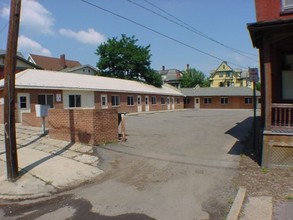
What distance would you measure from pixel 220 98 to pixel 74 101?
34.3m

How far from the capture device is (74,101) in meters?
27.8

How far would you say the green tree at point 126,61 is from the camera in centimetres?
5291

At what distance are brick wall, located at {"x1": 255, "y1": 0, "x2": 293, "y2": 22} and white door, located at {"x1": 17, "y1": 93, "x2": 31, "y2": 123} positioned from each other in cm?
1806

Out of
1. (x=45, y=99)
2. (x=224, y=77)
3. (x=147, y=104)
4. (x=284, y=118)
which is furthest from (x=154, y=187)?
(x=224, y=77)

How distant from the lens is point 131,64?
53500mm

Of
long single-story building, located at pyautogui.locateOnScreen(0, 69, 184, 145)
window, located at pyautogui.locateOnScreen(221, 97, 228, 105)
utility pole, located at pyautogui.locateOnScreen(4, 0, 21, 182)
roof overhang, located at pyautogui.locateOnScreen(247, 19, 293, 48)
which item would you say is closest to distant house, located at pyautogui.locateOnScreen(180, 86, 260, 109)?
window, located at pyautogui.locateOnScreen(221, 97, 228, 105)

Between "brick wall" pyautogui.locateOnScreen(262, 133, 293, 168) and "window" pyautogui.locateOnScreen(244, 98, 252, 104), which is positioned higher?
"window" pyautogui.locateOnScreen(244, 98, 252, 104)

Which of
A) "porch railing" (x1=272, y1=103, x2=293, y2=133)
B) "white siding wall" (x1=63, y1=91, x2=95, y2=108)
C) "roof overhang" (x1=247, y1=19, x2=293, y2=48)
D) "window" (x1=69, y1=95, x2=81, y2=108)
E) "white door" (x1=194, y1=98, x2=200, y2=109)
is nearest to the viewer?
"roof overhang" (x1=247, y1=19, x2=293, y2=48)

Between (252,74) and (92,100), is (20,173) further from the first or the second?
(92,100)

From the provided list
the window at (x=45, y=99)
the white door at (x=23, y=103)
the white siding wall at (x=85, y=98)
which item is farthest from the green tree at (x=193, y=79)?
the white door at (x=23, y=103)

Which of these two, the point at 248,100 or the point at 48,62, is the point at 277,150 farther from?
the point at 48,62

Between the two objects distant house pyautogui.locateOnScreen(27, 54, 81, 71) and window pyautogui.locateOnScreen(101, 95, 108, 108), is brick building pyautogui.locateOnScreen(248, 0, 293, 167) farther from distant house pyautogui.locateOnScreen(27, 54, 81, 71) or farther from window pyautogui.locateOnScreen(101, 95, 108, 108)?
distant house pyautogui.locateOnScreen(27, 54, 81, 71)

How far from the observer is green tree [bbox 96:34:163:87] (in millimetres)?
52906

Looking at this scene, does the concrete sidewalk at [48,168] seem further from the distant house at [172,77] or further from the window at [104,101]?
the distant house at [172,77]
